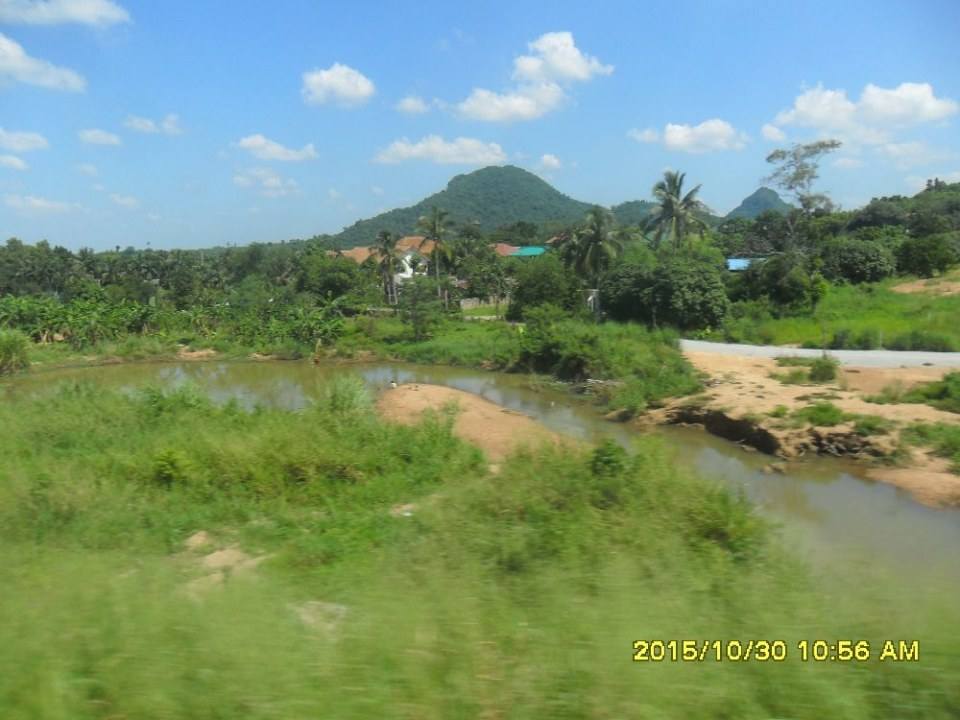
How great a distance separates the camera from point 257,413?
627 inches

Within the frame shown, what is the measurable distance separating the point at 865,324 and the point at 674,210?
12623 millimetres

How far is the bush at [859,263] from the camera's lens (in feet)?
123

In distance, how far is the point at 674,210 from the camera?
38.8m

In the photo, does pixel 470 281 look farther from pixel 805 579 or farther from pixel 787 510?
pixel 805 579

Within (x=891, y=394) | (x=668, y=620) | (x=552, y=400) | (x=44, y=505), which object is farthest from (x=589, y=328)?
(x=668, y=620)

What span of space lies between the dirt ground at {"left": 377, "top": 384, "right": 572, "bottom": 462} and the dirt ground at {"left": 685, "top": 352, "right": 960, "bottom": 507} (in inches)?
246

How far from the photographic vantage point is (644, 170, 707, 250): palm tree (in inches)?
1515

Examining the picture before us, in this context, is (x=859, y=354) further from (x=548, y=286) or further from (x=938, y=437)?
(x=548, y=286)

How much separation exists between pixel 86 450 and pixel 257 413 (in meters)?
3.71

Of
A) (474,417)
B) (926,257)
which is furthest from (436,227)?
(926,257)
